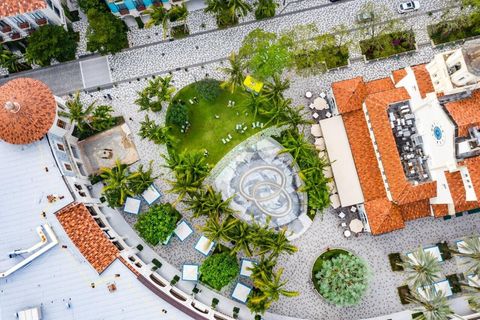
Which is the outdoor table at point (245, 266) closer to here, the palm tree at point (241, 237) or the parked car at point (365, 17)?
the palm tree at point (241, 237)

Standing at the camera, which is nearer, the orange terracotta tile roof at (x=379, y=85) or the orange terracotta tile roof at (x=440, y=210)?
the orange terracotta tile roof at (x=440, y=210)

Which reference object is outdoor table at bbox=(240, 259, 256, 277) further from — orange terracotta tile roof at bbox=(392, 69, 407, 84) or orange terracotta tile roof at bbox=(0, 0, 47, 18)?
orange terracotta tile roof at bbox=(0, 0, 47, 18)

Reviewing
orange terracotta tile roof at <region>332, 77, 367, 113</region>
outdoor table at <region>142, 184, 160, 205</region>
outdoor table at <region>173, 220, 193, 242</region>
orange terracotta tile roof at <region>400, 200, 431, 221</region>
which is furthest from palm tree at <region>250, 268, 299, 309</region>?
orange terracotta tile roof at <region>332, 77, 367, 113</region>

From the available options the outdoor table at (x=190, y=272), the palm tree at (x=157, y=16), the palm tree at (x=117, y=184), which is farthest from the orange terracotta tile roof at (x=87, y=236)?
the palm tree at (x=157, y=16)

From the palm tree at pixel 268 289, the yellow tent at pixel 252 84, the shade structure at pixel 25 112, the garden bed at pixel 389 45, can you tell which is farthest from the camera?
the garden bed at pixel 389 45

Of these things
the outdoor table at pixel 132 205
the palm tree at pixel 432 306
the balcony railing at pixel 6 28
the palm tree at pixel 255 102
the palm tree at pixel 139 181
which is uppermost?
the balcony railing at pixel 6 28

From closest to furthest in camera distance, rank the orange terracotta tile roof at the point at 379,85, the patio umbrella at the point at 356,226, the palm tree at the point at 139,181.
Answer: the palm tree at the point at 139,181 → the orange terracotta tile roof at the point at 379,85 → the patio umbrella at the point at 356,226

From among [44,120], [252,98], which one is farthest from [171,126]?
[44,120]
